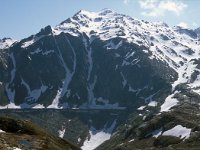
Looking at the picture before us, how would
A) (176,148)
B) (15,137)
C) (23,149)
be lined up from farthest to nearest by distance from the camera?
(176,148), (15,137), (23,149)

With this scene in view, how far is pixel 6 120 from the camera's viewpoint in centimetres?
9094

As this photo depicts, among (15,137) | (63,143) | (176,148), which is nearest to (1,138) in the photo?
(15,137)

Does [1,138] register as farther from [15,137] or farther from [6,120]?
[6,120]

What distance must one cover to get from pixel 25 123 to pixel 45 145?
16334 mm

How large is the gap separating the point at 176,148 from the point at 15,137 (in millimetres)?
132350

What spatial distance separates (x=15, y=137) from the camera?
7681 cm

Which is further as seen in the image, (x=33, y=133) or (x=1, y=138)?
(x=33, y=133)

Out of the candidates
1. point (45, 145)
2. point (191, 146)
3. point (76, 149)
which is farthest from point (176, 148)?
point (45, 145)

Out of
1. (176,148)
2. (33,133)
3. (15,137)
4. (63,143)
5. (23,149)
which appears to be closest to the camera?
(23,149)

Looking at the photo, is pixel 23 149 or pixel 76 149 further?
pixel 76 149

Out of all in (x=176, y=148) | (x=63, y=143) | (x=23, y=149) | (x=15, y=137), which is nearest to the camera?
(x=23, y=149)

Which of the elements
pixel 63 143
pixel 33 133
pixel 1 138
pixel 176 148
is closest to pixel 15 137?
pixel 1 138

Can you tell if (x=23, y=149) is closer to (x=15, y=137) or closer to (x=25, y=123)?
(x=15, y=137)

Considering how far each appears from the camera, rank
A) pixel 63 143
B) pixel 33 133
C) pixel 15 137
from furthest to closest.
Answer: pixel 63 143, pixel 33 133, pixel 15 137
